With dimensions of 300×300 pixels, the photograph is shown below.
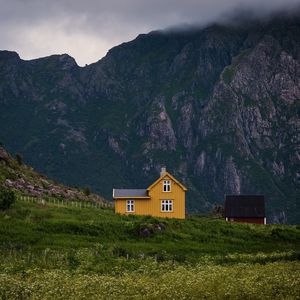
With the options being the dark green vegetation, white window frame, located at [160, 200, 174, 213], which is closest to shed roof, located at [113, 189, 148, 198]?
white window frame, located at [160, 200, 174, 213]

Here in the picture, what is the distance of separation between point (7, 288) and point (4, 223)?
30.6 m

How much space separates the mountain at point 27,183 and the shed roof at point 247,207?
1191 inches

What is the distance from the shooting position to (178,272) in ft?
154

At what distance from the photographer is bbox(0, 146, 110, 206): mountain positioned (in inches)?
3740

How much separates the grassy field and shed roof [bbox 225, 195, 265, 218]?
139 ft

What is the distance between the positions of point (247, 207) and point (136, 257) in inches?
2906

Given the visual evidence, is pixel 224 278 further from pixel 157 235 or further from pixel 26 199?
pixel 26 199

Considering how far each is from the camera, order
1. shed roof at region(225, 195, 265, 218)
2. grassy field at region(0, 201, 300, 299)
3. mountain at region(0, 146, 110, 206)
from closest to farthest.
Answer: grassy field at region(0, 201, 300, 299) → mountain at region(0, 146, 110, 206) → shed roof at region(225, 195, 265, 218)

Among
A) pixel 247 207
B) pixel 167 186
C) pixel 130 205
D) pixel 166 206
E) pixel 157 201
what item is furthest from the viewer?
pixel 247 207

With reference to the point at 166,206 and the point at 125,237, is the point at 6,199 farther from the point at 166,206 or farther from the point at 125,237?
the point at 166,206

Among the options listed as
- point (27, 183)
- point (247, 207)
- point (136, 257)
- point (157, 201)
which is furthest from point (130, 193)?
point (247, 207)

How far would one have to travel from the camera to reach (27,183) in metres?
101

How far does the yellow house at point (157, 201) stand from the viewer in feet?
306

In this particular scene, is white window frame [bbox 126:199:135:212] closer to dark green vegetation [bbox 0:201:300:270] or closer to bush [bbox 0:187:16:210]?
dark green vegetation [bbox 0:201:300:270]
